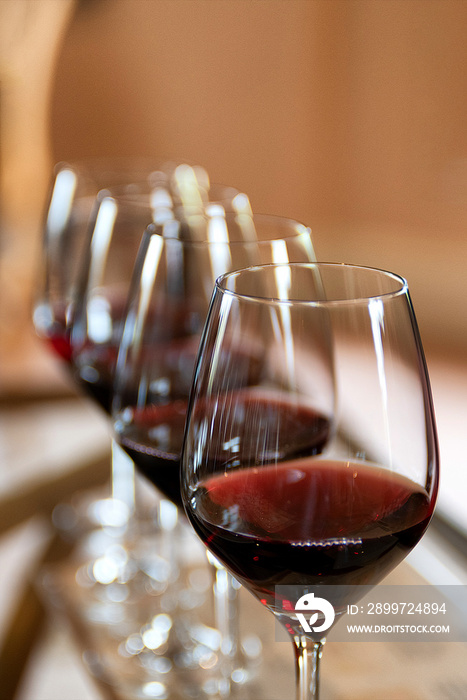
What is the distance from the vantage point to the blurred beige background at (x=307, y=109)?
2672 millimetres

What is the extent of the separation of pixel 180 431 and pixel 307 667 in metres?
0.20

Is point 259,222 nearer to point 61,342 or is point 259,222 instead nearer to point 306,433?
point 306,433

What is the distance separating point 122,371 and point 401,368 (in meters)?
0.24

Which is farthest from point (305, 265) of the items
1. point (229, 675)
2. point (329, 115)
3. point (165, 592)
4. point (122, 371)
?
point (329, 115)

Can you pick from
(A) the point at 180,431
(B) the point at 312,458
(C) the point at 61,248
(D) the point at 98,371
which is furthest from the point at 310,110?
(B) the point at 312,458

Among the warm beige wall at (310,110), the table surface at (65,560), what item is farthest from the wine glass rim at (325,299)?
the warm beige wall at (310,110)

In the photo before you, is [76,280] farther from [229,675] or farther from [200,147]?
[200,147]

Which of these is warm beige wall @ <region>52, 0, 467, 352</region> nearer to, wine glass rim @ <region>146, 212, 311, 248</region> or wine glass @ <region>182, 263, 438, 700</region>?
wine glass rim @ <region>146, 212, 311, 248</region>

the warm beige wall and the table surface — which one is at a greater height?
the warm beige wall

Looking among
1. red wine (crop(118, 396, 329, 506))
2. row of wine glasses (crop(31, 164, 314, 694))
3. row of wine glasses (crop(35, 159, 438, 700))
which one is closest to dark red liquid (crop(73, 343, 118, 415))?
row of wine glasses (crop(31, 164, 314, 694))

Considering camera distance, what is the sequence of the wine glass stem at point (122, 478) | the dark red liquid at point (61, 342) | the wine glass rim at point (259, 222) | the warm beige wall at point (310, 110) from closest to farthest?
the wine glass rim at point (259, 222), the dark red liquid at point (61, 342), the wine glass stem at point (122, 478), the warm beige wall at point (310, 110)

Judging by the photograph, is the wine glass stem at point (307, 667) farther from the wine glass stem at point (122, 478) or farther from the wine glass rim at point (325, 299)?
the wine glass stem at point (122, 478)

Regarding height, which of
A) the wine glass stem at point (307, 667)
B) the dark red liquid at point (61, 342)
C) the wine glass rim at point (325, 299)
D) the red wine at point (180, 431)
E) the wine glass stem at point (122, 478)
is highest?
the wine glass rim at point (325, 299)

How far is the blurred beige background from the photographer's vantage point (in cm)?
267
